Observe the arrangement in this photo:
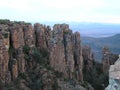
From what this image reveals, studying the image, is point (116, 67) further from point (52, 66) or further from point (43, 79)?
point (52, 66)

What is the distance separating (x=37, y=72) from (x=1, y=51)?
8.31 metres

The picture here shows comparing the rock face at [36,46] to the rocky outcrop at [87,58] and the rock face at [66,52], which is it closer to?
the rock face at [66,52]

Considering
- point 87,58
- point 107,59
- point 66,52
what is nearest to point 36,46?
point 66,52

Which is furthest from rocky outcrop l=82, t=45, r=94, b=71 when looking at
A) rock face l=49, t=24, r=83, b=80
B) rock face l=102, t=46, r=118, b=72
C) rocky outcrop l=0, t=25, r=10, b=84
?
rocky outcrop l=0, t=25, r=10, b=84

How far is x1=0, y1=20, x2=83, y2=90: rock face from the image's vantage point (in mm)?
65500

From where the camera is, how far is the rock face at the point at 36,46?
65500 mm

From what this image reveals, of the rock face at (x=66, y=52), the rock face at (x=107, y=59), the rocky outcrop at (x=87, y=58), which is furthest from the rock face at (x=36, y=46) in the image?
the rock face at (x=107, y=59)

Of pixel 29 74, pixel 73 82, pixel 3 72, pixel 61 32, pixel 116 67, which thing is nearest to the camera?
pixel 116 67

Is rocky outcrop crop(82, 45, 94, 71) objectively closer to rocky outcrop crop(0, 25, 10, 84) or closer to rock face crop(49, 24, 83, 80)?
rock face crop(49, 24, 83, 80)

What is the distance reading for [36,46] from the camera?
3012 inches

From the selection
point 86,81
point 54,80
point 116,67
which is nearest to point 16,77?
point 54,80

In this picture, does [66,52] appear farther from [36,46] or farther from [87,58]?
[87,58]

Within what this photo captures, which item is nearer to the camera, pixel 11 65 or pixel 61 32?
pixel 11 65

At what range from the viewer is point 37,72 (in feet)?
224
